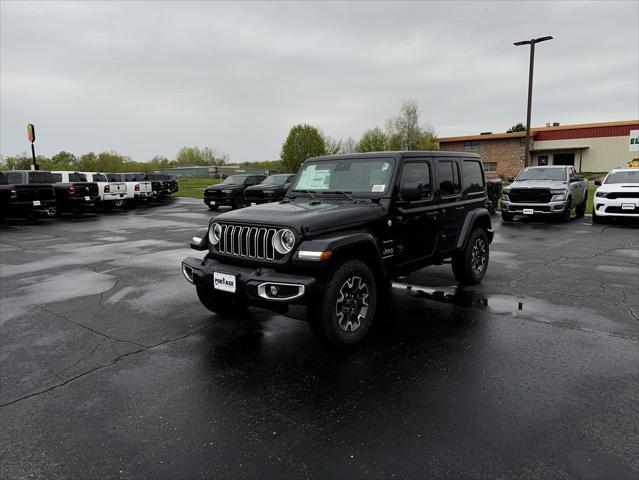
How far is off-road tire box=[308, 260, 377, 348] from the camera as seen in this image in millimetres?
4141

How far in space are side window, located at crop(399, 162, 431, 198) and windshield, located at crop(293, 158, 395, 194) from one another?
0.21 m

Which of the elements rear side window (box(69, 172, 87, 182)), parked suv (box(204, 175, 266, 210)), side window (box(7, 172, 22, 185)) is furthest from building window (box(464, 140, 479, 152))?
side window (box(7, 172, 22, 185))

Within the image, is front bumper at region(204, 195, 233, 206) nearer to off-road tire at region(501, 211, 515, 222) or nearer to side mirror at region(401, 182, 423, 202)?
off-road tire at region(501, 211, 515, 222)

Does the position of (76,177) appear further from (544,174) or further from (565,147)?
(565,147)

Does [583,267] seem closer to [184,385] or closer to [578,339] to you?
[578,339]

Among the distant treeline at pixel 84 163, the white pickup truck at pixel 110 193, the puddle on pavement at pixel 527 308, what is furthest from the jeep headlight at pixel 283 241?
the distant treeline at pixel 84 163

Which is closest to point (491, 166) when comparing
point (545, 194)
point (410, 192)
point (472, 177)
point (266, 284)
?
point (545, 194)

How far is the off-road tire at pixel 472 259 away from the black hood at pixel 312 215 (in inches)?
87.3

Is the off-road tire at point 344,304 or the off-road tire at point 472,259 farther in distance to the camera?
the off-road tire at point 472,259

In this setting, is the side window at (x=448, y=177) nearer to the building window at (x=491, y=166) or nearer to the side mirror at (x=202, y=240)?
the side mirror at (x=202, y=240)

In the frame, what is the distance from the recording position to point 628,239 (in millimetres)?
11125

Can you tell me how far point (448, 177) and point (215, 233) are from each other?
3285 mm

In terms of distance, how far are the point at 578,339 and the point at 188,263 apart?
4.19m

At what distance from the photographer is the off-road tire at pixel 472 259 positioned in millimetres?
6559
